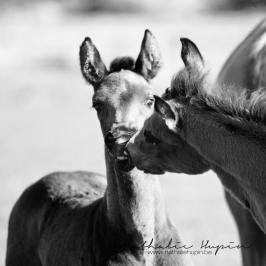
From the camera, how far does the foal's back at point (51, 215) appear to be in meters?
4.70

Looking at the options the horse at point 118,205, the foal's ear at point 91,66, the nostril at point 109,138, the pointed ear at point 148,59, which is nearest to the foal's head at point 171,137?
the nostril at point 109,138

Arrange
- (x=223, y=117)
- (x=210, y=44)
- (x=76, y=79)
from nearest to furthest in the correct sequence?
1. (x=223, y=117)
2. (x=76, y=79)
3. (x=210, y=44)

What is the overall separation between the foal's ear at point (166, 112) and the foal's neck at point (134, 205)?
855mm

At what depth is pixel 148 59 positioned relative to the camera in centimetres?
475

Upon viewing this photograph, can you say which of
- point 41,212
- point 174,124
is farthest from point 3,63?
point 174,124

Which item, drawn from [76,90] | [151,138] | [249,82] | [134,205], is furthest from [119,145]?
[76,90]

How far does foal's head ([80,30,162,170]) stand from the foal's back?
713mm

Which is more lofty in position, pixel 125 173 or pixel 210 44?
pixel 210 44

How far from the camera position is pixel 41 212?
509 cm

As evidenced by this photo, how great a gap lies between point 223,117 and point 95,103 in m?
1.31

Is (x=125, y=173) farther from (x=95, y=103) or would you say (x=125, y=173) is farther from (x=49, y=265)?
(x=49, y=265)

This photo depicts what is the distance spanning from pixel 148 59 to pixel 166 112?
53.7 inches

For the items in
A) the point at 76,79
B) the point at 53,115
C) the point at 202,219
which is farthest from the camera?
the point at 76,79

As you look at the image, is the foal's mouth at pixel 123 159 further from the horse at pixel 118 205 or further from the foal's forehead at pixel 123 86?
the foal's forehead at pixel 123 86
